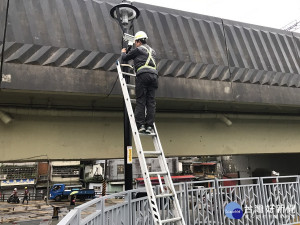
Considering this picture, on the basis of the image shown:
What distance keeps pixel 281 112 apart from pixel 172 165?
4274 centimetres

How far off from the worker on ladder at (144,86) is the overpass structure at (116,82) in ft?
4.13

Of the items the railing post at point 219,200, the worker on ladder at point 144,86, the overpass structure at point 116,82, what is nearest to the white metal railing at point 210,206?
the railing post at point 219,200

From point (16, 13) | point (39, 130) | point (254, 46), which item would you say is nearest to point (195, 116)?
point (254, 46)

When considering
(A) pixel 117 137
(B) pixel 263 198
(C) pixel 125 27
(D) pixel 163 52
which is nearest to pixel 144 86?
(C) pixel 125 27

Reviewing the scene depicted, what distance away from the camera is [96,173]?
1752 inches

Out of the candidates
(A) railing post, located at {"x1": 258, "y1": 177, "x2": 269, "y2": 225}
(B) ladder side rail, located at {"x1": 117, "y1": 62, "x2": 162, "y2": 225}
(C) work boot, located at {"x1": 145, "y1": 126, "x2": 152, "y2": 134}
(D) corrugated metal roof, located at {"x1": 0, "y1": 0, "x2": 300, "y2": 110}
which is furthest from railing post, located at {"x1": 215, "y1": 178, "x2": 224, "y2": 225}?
(B) ladder side rail, located at {"x1": 117, "y1": 62, "x2": 162, "y2": 225}

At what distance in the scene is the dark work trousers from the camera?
4252 millimetres

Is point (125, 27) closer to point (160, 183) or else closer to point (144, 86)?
point (144, 86)

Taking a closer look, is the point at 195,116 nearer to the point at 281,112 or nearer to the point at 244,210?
the point at 244,210

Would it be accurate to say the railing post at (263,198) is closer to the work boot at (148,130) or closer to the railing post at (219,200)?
the railing post at (219,200)

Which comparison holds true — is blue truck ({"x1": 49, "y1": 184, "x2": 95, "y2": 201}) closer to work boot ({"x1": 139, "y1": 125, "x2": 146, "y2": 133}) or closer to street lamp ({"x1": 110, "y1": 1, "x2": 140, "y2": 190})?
street lamp ({"x1": 110, "y1": 1, "x2": 140, "y2": 190})

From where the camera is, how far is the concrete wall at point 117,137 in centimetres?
579

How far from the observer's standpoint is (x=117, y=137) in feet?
22.0

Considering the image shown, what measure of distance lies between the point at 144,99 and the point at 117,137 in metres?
2.63
